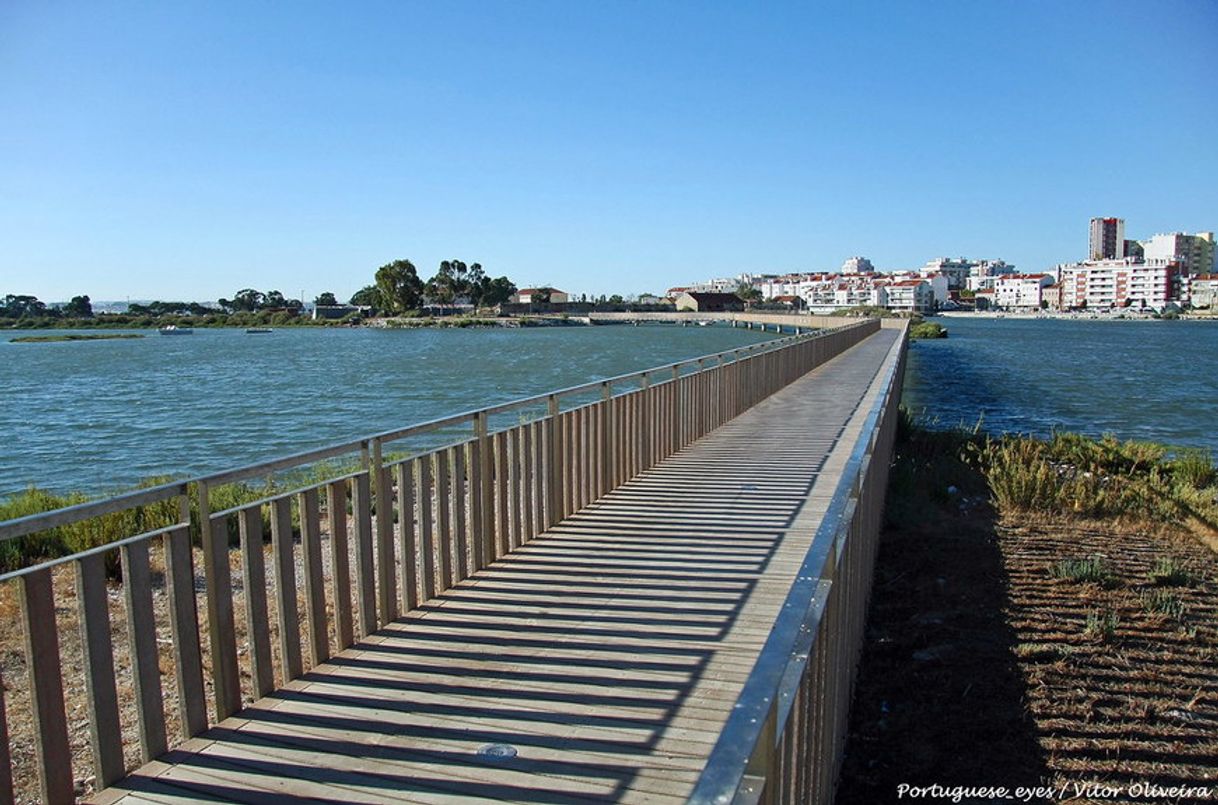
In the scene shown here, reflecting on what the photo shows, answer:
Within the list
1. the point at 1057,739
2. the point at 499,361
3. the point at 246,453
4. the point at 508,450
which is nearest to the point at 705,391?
the point at 508,450

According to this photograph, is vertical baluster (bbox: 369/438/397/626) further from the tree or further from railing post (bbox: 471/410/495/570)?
the tree

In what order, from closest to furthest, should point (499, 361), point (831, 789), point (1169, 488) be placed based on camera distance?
1. point (831, 789)
2. point (1169, 488)
3. point (499, 361)

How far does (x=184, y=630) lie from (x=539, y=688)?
150 centimetres

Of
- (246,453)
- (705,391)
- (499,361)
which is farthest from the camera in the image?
(499,361)

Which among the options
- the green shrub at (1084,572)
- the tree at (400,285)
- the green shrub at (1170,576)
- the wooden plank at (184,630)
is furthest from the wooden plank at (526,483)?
the tree at (400,285)

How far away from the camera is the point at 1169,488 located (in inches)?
538

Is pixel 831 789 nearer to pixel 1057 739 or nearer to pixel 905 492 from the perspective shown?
pixel 1057 739

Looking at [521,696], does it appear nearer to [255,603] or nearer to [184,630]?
[255,603]

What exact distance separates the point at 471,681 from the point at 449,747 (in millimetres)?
652

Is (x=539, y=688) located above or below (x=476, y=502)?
below

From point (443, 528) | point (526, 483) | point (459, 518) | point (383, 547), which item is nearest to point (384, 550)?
point (383, 547)

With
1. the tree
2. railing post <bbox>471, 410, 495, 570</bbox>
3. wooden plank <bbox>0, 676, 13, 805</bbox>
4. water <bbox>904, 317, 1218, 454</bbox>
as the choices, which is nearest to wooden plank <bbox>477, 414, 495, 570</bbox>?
railing post <bbox>471, 410, 495, 570</bbox>

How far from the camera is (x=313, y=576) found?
14.9 feet

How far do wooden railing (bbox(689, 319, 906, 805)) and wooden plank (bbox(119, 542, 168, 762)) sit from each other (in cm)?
241
